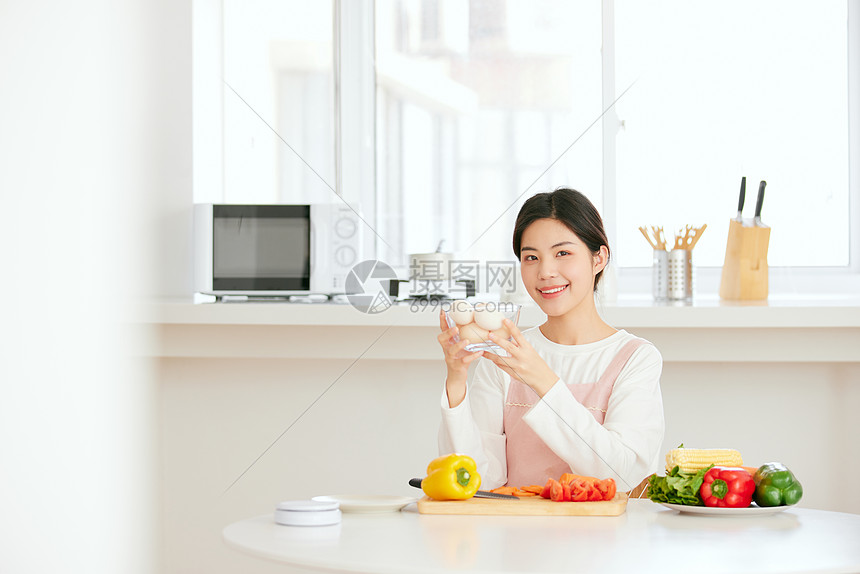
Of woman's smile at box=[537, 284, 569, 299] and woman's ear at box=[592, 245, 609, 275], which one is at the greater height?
woman's ear at box=[592, 245, 609, 275]

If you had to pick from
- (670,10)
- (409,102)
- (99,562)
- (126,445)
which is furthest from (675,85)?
(99,562)

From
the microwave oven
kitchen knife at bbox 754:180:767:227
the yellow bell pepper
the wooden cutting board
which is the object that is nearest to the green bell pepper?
the wooden cutting board

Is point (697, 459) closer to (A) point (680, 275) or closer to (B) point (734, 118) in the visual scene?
(A) point (680, 275)

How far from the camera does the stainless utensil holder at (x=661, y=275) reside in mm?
2342

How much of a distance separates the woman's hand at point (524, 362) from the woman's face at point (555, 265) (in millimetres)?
212

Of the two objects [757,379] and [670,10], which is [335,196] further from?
[757,379]

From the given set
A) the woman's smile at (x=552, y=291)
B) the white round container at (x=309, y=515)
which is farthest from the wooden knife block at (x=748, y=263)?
the white round container at (x=309, y=515)

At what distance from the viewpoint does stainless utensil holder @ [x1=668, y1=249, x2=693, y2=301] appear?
91.0 inches

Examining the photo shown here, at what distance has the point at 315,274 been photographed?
2361 millimetres

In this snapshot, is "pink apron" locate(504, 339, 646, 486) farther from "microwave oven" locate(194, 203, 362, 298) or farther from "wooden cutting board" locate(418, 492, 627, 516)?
"microwave oven" locate(194, 203, 362, 298)

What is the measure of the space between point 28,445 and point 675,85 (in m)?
2.08

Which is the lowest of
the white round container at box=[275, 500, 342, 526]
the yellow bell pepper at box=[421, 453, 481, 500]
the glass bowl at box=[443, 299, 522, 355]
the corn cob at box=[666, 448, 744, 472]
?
the white round container at box=[275, 500, 342, 526]

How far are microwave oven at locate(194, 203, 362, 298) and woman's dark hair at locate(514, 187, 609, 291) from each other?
0.81 metres

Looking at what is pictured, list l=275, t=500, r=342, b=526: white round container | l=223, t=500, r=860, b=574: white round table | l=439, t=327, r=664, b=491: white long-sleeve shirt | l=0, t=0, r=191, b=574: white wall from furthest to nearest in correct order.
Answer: l=0, t=0, r=191, b=574: white wall < l=439, t=327, r=664, b=491: white long-sleeve shirt < l=275, t=500, r=342, b=526: white round container < l=223, t=500, r=860, b=574: white round table
